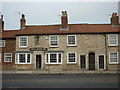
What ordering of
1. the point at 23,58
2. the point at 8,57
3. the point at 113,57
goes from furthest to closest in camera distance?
the point at 8,57, the point at 23,58, the point at 113,57

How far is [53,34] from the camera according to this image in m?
27.8

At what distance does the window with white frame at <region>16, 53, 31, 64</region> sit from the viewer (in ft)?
91.2

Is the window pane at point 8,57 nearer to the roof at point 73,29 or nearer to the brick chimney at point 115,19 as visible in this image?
the roof at point 73,29

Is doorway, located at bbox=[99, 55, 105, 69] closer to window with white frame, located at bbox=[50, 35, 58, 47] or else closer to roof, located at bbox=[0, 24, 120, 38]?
roof, located at bbox=[0, 24, 120, 38]

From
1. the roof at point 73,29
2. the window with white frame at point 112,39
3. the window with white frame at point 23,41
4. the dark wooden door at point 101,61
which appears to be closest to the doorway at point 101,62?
the dark wooden door at point 101,61

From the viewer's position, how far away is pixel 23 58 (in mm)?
27938

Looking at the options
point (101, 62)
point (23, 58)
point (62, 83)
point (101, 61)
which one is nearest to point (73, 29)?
point (101, 61)

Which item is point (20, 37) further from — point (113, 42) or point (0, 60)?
point (113, 42)

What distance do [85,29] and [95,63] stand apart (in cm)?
553

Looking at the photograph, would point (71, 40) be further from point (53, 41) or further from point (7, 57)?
point (7, 57)

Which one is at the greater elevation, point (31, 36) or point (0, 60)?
point (31, 36)

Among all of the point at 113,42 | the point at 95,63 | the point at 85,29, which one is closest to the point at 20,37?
the point at 85,29

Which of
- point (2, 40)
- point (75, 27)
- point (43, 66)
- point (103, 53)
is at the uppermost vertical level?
point (75, 27)

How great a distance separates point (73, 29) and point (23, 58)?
8.86m
